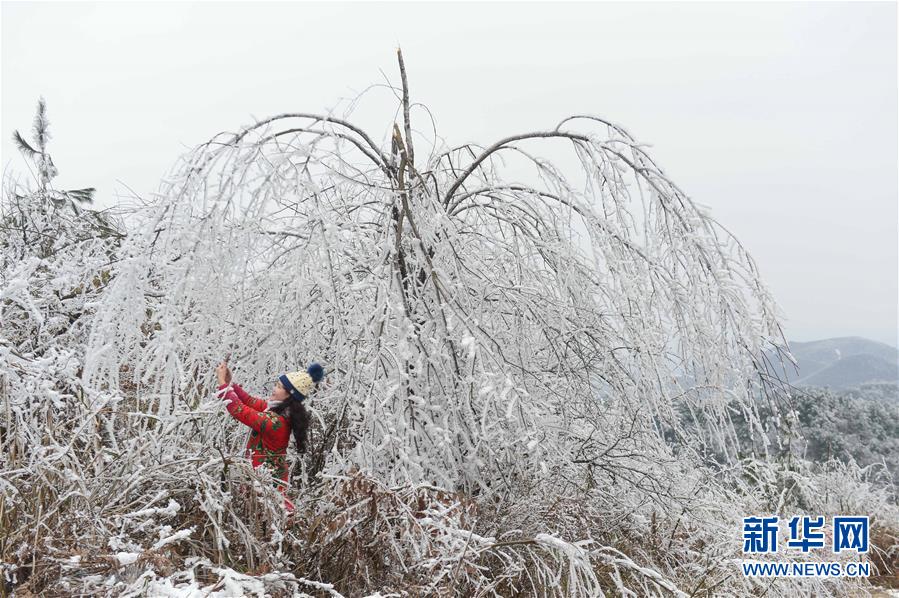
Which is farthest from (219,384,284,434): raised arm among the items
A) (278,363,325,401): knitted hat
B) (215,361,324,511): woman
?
(278,363,325,401): knitted hat

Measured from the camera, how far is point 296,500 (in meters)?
3.12

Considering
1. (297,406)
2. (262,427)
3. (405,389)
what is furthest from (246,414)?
(405,389)

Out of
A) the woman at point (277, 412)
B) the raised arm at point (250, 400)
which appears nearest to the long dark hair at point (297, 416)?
the woman at point (277, 412)

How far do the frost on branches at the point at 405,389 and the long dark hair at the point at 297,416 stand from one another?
148 mm

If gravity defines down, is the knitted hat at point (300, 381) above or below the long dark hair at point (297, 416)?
above

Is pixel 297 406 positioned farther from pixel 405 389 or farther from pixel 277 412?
pixel 405 389

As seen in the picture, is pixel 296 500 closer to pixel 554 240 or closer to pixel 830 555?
pixel 554 240

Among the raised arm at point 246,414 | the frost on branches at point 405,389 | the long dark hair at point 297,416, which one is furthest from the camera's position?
the long dark hair at point 297,416

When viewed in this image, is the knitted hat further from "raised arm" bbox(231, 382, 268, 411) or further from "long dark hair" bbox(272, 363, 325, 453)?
"raised arm" bbox(231, 382, 268, 411)

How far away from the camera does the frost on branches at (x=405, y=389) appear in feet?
8.47

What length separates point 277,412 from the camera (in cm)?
344

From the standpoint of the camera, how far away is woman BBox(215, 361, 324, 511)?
10.9ft

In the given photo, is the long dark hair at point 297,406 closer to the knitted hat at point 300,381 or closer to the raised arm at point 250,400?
the knitted hat at point 300,381

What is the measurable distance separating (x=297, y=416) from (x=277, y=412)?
0.12 m
